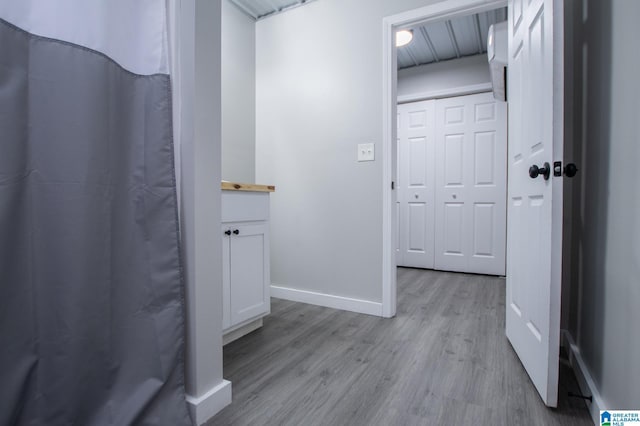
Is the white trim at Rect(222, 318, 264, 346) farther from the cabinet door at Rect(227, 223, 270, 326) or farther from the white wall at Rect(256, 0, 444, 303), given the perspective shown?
the white wall at Rect(256, 0, 444, 303)

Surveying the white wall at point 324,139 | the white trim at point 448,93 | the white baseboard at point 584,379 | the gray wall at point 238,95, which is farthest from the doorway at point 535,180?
the white trim at point 448,93

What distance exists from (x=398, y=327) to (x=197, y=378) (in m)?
1.29

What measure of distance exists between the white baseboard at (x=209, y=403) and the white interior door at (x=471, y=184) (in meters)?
3.12

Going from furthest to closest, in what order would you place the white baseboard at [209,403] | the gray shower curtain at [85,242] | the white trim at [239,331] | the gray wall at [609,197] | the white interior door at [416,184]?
1. the white interior door at [416,184]
2. the white trim at [239,331]
3. the white baseboard at [209,403]
4. the gray wall at [609,197]
5. the gray shower curtain at [85,242]

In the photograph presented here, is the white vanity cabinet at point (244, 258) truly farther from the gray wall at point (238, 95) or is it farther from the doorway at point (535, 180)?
the doorway at point (535, 180)

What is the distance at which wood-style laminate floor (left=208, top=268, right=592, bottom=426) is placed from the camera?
1202 millimetres

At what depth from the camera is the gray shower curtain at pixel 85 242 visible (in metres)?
0.83

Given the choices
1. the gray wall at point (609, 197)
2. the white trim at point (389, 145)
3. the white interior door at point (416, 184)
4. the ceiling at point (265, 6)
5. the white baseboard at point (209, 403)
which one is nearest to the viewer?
the gray wall at point (609, 197)

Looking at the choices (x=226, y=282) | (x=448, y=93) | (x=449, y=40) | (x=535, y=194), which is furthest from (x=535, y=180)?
(x=448, y=93)

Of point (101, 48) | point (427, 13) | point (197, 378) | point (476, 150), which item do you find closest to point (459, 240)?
point (476, 150)

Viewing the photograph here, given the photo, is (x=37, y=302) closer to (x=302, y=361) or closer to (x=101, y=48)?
(x=101, y=48)

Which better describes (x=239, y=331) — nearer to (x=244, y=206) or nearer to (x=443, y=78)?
(x=244, y=206)

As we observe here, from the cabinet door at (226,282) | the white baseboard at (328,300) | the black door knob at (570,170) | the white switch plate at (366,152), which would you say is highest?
the white switch plate at (366,152)

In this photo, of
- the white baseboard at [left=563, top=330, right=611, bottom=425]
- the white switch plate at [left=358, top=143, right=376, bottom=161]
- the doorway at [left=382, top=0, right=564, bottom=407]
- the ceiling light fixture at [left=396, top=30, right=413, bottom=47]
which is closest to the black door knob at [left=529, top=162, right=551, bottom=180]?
the doorway at [left=382, top=0, right=564, bottom=407]
